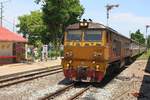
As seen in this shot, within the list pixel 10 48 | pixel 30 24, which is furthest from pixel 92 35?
pixel 30 24

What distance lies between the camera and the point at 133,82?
19688mm

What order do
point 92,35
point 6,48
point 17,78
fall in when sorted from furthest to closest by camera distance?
point 6,48 < point 17,78 < point 92,35

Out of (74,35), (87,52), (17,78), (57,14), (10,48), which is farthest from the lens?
(57,14)

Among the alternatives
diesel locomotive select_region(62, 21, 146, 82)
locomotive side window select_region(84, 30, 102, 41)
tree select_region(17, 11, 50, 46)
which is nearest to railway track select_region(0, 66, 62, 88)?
diesel locomotive select_region(62, 21, 146, 82)

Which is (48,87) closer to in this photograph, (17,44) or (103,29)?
(103,29)

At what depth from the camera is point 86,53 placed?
1727cm

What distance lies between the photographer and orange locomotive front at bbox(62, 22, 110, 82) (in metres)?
17.1

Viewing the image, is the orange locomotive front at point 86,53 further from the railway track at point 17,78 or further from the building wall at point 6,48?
the building wall at point 6,48

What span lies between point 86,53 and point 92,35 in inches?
37.5

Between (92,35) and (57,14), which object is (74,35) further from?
(57,14)

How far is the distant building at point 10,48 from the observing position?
29.5 metres

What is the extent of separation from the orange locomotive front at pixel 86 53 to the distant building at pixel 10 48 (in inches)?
482

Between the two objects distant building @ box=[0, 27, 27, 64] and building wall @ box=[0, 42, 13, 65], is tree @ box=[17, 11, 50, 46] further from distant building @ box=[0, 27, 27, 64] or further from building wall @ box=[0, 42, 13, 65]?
building wall @ box=[0, 42, 13, 65]

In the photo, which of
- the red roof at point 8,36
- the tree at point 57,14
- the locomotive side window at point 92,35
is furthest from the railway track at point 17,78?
the tree at point 57,14
